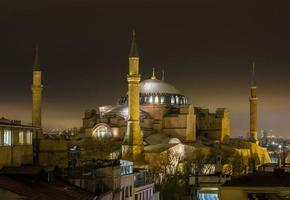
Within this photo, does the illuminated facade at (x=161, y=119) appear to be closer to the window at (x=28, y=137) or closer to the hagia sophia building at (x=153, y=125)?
the hagia sophia building at (x=153, y=125)

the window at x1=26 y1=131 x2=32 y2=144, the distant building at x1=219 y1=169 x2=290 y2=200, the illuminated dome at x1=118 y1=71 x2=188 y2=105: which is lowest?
the distant building at x1=219 y1=169 x2=290 y2=200

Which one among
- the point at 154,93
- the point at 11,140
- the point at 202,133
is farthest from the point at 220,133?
the point at 11,140

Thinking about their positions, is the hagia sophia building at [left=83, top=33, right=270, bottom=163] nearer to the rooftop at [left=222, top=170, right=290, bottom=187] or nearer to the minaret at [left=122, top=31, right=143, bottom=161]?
the minaret at [left=122, top=31, right=143, bottom=161]

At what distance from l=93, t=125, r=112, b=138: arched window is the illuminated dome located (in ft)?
33.3

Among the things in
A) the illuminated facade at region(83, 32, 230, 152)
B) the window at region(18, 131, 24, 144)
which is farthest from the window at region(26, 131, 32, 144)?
the illuminated facade at region(83, 32, 230, 152)

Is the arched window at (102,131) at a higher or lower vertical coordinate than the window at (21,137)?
lower

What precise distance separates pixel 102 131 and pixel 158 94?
43.7ft

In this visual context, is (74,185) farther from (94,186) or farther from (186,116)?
(186,116)

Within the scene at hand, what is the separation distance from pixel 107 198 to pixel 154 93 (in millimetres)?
76842

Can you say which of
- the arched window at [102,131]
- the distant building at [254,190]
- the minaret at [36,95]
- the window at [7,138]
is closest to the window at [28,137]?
the window at [7,138]

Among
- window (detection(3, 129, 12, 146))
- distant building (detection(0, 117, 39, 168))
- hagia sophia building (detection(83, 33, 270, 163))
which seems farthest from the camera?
hagia sophia building (detection(83, 33, 270, 163))

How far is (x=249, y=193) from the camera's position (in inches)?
748

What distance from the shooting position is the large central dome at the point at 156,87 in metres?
109

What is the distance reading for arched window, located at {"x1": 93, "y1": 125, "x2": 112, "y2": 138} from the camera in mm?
98000
